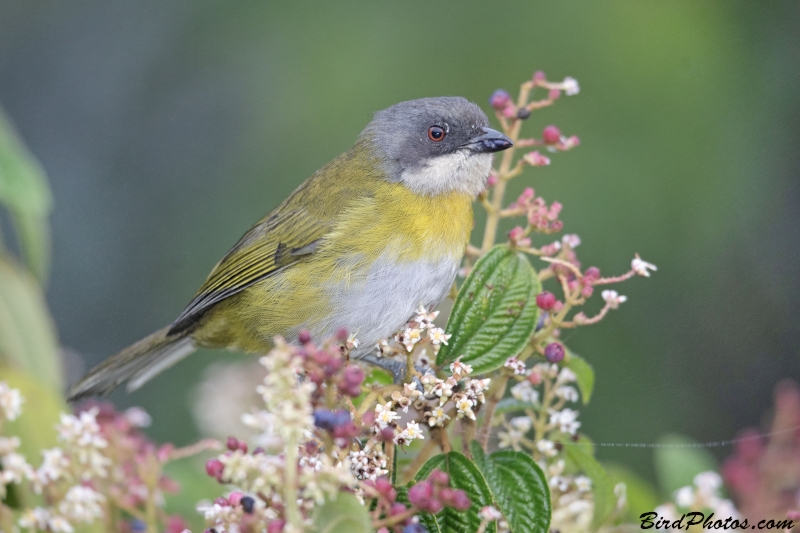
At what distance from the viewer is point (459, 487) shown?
1.45 meters

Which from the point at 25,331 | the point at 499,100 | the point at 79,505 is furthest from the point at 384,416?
the point at 25,331

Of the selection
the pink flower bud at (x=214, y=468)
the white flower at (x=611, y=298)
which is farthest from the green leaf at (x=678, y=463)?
the pink flower bud at (x=214, y=468)

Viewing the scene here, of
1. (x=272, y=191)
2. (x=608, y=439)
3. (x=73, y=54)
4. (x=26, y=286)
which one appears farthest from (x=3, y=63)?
(x=608, y=439)

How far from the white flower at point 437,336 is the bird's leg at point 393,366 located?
0.51m

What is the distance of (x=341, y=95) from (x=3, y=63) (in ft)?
5.94

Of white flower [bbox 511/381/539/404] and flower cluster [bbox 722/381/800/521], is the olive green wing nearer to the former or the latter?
white flower [bbox 511/381/539/404]

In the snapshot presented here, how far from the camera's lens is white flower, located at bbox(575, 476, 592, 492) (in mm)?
1612

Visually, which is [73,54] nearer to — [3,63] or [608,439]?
[3,63]

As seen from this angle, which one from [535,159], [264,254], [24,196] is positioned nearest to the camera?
[535,159]

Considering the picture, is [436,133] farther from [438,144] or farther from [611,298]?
[611,298]

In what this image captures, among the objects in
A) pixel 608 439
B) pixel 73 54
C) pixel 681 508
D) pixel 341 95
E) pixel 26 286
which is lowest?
pixel 608 439

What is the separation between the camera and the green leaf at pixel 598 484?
1.61 m

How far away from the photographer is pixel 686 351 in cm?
223

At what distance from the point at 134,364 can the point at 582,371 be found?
165 centimetres
